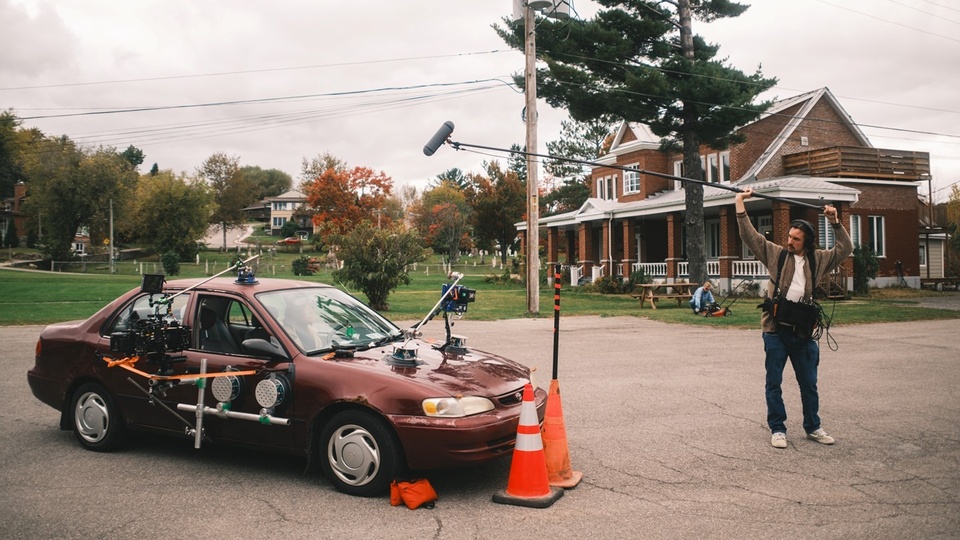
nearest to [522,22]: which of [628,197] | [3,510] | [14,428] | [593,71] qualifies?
[593,71]

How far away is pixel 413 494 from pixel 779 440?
3385 mm

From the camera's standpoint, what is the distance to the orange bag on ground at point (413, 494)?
4.59m

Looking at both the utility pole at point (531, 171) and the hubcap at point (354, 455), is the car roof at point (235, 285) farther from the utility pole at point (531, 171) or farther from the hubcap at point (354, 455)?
the utility pole at point (531, 171)

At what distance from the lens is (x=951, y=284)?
33625 mm

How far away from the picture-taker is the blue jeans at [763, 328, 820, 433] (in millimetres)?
6137

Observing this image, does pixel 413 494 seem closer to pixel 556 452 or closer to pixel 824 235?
pixel 556 452

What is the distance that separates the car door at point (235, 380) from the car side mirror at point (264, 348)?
0.01 metres

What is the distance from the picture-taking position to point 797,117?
33.2m

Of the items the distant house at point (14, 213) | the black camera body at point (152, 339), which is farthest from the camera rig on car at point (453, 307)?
the distant house at point (14, 213)

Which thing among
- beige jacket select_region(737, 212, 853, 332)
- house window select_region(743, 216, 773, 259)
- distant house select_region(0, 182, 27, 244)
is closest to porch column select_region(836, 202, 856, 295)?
house window select_region(743, 216, 773, 259)

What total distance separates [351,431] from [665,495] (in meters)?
2.22

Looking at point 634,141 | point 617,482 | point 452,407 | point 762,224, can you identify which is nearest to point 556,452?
point 617,482

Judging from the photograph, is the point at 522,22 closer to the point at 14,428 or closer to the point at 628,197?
the point at 628,197

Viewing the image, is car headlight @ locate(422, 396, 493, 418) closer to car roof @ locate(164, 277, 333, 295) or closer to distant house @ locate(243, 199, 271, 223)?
car roof @ locate(164, 277, 333, 295)
